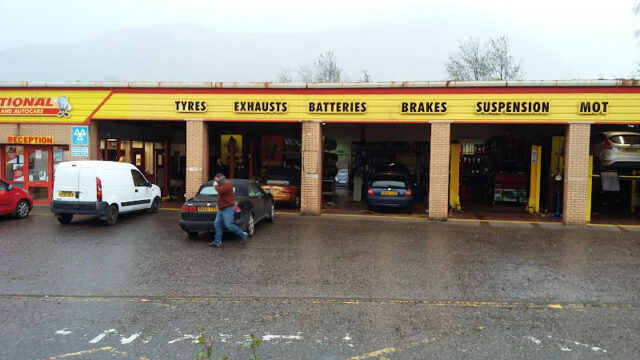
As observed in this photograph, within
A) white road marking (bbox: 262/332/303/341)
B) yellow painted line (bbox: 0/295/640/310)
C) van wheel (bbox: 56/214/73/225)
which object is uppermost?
van wheel (bbox: 56/214/73/225)

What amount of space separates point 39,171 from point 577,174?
731 inches

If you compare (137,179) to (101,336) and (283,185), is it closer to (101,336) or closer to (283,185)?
(283,185)

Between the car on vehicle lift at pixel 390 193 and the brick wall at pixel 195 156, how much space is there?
607 centimetres

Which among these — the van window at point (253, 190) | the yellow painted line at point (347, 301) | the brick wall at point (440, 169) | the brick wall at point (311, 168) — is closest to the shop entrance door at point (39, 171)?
Result: the van window at point (253, 190)

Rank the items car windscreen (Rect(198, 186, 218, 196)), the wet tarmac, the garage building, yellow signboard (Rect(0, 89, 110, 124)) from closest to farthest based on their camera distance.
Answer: the wet tarmac
car windscreen (Rect(198, 186, 218, 196))
the garage building
yellow signboard (Rect(0, 89, 110, 124))

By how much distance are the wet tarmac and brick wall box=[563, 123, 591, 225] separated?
2.43 m

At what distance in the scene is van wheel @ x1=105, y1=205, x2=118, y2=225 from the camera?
1211cm

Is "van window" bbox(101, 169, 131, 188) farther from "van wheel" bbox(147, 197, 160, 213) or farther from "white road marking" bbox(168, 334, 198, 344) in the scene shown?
"white road marking" bbox(168, 334, 198, 344)

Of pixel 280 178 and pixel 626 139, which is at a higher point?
pixel 626 139

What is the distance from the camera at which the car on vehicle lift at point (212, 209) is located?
1006 centimetres

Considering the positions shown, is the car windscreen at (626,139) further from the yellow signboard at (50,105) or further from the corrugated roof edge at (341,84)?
the yellow signboard at (50,105)

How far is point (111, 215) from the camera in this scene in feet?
40.3

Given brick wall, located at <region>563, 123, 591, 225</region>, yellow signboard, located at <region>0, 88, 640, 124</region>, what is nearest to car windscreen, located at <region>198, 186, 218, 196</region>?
yellow signboard, located at <region>0, 88, 640, 124</region>

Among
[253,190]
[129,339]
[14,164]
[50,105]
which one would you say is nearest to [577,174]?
[253,190]
